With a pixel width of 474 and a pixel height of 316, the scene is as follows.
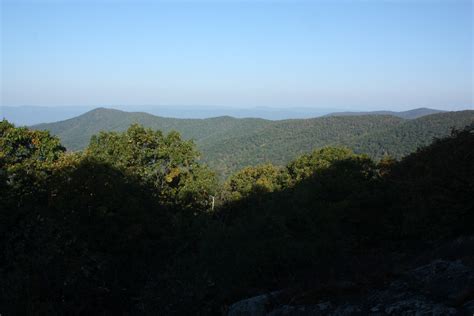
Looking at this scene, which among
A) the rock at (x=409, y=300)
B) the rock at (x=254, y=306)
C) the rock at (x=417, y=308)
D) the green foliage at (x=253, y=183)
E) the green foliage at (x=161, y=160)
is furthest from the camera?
the green foliage at (x=253, y=183)

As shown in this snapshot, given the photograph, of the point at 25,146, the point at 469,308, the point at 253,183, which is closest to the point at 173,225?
the point at 25,146

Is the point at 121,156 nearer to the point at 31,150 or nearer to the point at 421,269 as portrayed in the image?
the point at 31,150

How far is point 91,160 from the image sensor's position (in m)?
18.9

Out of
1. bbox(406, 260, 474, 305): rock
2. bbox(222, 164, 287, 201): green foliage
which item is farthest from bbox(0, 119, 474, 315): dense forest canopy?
bbox(222, 164, 287, 201): green foliage

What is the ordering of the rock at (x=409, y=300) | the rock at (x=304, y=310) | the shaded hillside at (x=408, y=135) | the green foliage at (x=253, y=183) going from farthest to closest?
the shaded hillside at (x=408, y=135) < the green foliage at (x=253, y=183) < the rock at (x=304, y=310) < the rock at (x=409, y=300)

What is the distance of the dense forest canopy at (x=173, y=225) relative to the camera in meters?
6.25

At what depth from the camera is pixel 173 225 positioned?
18484mm

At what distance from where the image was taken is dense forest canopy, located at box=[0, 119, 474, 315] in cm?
625

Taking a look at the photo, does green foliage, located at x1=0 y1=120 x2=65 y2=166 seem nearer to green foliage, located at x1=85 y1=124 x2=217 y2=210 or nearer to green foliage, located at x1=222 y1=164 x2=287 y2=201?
green foliage, located at x1=85 y1=124 x2=217 y2=210

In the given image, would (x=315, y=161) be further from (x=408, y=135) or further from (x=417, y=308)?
(x=408, y=135)

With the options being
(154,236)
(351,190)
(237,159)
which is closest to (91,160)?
(154,236)

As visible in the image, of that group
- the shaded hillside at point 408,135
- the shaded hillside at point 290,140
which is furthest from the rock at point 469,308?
the shaded hillside at point 290,140

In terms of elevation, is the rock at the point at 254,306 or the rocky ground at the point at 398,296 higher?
the rocky ground at the point at 398,296

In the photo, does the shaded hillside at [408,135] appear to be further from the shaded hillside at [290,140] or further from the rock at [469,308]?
the rock at [469,308]
